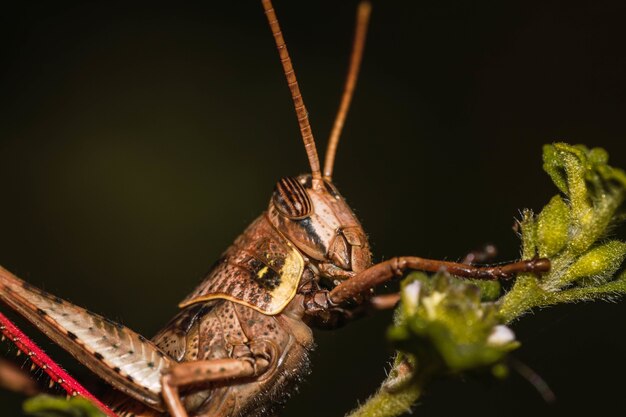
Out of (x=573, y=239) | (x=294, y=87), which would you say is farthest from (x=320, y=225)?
(x=573, y=239)

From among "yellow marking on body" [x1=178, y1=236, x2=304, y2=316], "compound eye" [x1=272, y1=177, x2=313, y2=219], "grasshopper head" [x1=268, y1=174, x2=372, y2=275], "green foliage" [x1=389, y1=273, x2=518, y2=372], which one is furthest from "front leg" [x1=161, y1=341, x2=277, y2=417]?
"green foliage" [x1=389, y1=273, x2=518, y2=372]

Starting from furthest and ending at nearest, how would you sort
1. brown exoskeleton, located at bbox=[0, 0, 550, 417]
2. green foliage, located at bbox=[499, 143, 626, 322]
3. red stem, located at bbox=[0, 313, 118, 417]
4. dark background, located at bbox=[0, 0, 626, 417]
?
dark background, located at bbox=[0, 0, 626, 417] < brown exoskeleton, located at bbox=[0, 0, 550, 417] < red stem, located at bbox=[0, 313, 118, 417] < green foliage, located at bbox=[499, 143, 626, 322]

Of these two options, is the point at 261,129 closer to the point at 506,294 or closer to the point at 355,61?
the point at 355,61

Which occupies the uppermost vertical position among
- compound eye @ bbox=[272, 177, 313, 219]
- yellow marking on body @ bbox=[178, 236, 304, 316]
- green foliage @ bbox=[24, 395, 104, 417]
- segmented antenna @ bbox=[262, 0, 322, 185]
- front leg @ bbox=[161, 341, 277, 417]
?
segmented antenna @ bbox=[262, 0, 322, 185]

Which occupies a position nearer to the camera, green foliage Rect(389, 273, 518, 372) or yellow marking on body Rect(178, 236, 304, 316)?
green foliage Rect(389, 273, 518, 372)

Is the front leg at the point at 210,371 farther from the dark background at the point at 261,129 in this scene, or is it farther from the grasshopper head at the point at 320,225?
the dark background at the point at 261,129

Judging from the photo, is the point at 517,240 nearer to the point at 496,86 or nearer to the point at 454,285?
the point at 496,86

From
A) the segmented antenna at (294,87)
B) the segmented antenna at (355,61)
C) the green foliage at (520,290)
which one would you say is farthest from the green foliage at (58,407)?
the segmented antenna at (355,61)

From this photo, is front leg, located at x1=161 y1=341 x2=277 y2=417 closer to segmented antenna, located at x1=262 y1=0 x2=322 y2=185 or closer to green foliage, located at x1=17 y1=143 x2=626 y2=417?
green foliage, located at x1=17 y1=143 x2=626 y2=417
